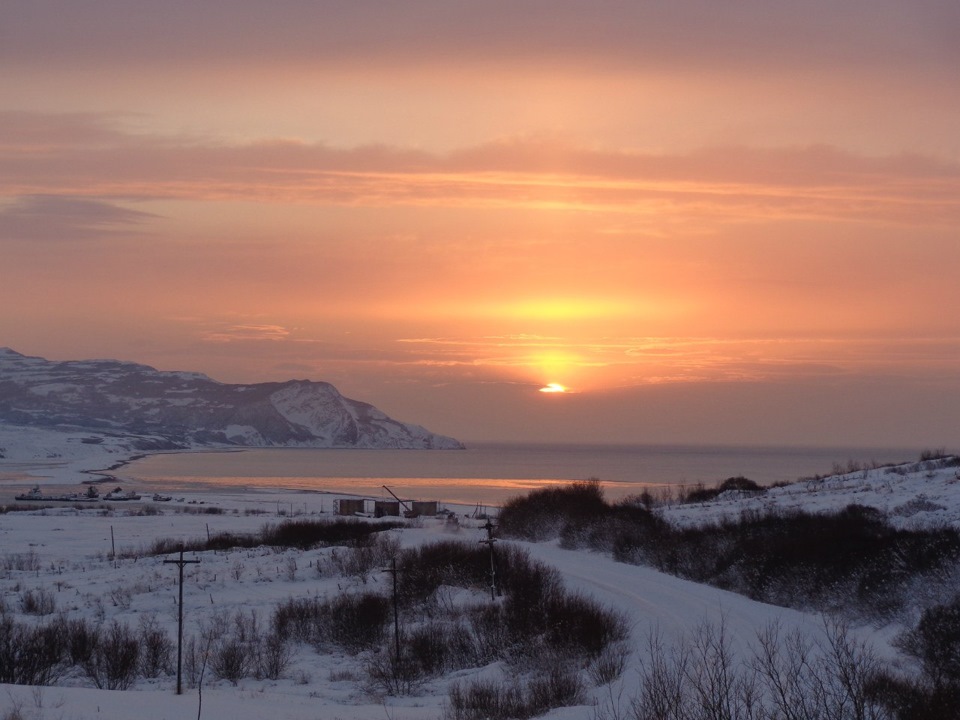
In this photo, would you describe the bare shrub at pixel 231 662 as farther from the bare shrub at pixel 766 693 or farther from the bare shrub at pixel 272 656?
the bare shrub at pixel 766 693

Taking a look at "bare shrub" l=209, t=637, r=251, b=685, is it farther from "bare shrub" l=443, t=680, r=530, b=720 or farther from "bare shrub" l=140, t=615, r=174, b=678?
"bare shrub" l=443, t=680, r=530, b=720

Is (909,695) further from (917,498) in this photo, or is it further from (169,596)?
(917,498)

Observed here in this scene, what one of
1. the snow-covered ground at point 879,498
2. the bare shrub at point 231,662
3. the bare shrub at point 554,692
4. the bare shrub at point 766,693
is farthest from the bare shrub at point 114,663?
the snow-covered ground at point 879,498

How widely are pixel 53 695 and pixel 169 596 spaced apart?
1309cm

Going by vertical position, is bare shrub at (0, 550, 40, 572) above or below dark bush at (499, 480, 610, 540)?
below

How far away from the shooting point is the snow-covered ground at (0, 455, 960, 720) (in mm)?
16500

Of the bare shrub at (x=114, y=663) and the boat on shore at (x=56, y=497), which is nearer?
the bare shrub at (x=114, y=663)

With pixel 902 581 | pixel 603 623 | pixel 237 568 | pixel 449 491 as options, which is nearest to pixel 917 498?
pixel 902 581

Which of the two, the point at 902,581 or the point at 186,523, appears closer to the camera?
the point at 902,581

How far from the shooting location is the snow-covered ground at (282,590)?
1650 centimetres

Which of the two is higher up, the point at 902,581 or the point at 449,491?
the point at 902,581

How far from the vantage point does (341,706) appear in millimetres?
17922

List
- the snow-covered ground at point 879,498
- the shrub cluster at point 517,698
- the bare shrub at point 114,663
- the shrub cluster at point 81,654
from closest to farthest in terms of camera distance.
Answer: the shrub cluster at point 517,698 < the shrub cluster at point 81,654 < the bare shrub at point 114,663 < the snow-covered ground at point 879,498

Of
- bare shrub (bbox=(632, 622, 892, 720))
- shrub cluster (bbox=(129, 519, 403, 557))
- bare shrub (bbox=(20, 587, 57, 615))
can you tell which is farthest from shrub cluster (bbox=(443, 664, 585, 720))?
shrub cluster (bbox=(129, 519, 403, 557))
